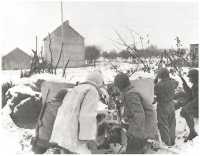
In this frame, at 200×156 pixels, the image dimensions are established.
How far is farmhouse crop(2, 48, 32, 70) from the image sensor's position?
23.5ft

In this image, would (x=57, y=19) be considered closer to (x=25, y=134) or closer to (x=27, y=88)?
(x=27, y=88)

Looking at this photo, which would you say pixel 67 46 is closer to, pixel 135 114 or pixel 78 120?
pixel 135 114

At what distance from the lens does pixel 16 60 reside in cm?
757

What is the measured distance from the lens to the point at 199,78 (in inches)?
241

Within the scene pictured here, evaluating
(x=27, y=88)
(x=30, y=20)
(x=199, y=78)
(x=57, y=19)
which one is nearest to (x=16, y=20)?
(x=30, y=20)

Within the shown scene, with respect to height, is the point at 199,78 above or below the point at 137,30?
below

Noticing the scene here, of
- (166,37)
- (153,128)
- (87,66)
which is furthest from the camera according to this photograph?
(166,37)

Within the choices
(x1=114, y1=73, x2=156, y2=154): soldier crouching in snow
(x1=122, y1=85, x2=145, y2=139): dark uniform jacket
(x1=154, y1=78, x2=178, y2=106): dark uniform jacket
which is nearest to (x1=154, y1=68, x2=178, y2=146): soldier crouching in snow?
(x1=154, y1=78, x2=178, y2=106): dark uniform jacket

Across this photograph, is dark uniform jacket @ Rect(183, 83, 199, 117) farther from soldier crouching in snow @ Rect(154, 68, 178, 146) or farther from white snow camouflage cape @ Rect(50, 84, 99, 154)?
white snow camouflage cape @ Rect(50, 84, 99, 154)

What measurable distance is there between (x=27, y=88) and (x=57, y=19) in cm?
161

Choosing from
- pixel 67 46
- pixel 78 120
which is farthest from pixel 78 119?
pixel 67 46

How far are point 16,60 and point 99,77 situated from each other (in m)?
3.25

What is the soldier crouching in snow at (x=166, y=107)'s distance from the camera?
5.90 meters

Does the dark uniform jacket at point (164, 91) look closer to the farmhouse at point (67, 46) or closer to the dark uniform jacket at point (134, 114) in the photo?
the dark uniform jacket at point (134, 114)
